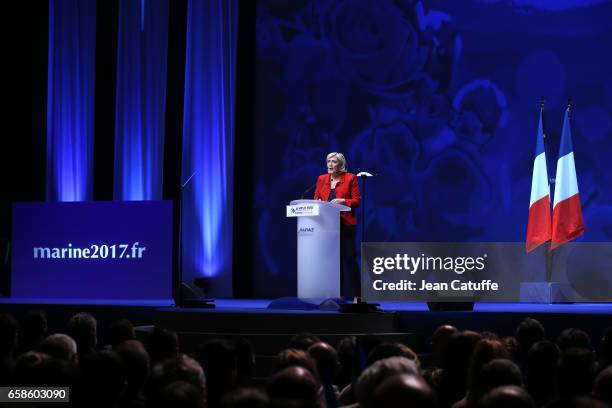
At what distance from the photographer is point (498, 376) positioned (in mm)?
3047

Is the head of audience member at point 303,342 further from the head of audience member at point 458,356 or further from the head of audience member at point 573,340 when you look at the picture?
Result: the head of audience member at point 573,340

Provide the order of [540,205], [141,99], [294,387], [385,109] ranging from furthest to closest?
[141,99]
[385,109]
[540,205]
[294,387]

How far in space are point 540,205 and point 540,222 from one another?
20cm

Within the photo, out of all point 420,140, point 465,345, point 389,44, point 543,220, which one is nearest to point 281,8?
point 389,44

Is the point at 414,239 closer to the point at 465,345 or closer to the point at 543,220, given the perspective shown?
the point at 543,220

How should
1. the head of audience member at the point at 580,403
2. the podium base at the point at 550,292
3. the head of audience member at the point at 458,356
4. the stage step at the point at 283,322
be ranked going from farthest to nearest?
the podium base at the point at 550,292 < the stage step at the point at 283,322 < the head of audience member at the point at 458,356 < the head of audience member at the point at 580,403

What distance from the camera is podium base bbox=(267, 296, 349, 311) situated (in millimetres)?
7621

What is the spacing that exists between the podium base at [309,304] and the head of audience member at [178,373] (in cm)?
445

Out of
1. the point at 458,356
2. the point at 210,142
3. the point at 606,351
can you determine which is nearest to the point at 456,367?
the point at 458,356

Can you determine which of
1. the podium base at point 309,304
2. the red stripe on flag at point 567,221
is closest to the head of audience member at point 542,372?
the podium base at point 309,304

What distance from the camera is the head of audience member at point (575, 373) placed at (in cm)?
316

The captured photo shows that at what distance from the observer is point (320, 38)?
10922 millimetres

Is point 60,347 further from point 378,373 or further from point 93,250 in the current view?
point 93,250

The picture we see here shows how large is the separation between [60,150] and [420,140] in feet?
15.6
